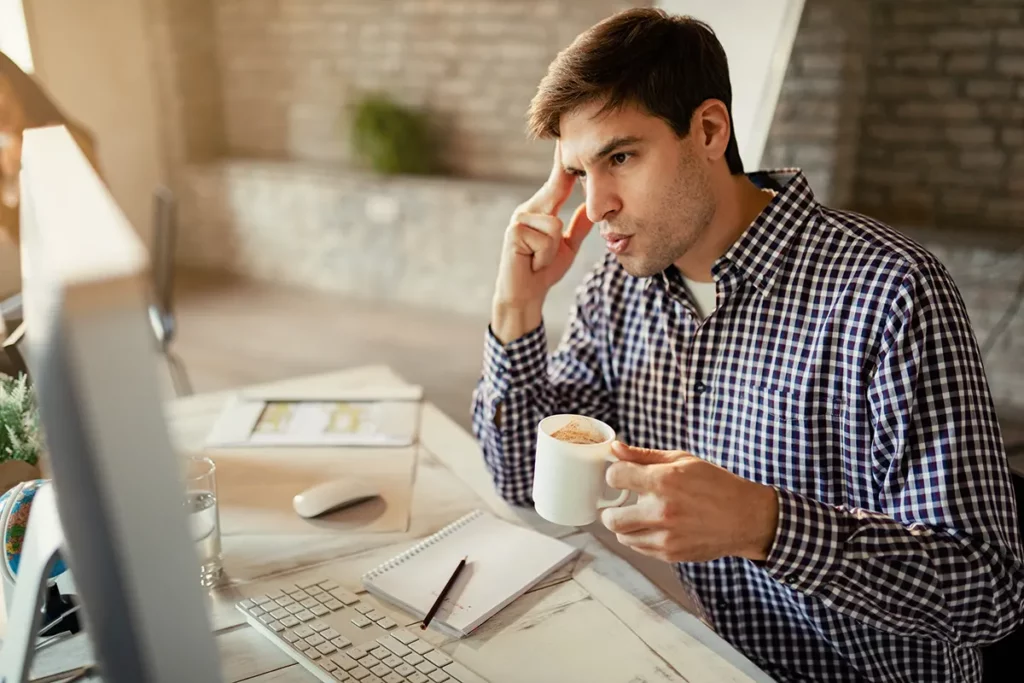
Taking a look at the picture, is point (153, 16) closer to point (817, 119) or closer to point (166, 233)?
point (166, 233)

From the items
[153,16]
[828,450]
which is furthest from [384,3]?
[828,450]

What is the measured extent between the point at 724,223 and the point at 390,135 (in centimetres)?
357

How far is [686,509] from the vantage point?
0.85 meters

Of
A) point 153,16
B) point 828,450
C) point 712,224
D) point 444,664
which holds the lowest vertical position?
point 444,664

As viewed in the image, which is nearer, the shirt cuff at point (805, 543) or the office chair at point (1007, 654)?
the shirt cuff at point (805, 543)

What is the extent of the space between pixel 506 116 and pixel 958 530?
3.99 m

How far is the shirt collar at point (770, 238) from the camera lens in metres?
1.22

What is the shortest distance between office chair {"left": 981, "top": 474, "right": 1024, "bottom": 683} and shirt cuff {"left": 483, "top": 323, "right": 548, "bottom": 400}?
0.67 m

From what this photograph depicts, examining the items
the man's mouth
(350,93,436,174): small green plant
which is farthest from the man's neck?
(350,93,436,174): small green plant

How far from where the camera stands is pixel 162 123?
5.14 meters

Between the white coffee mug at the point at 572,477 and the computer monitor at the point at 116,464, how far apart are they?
1.82 ft

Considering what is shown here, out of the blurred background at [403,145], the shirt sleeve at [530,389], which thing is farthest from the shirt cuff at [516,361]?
the blurred background at [403,145]

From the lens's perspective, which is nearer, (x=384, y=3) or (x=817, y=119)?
(x=817, y=119)

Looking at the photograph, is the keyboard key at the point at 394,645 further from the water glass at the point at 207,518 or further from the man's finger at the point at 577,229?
the man's finger at the point at 577,229
